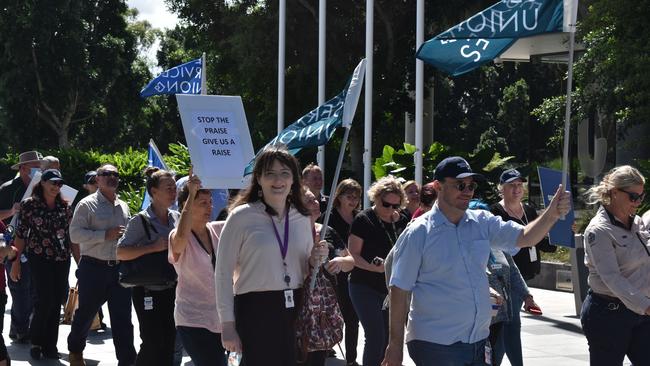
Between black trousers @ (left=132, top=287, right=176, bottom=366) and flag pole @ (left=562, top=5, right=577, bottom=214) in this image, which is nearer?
flag pole @ (left=562, top=5, right=577, bottom=214)

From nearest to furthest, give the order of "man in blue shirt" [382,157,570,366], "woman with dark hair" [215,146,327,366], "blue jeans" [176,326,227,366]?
"man in blue shirt" [382,157,570,366] < "woman with dark hair" [215,146,327,366] < "blue jeans" [176,326,227,366]

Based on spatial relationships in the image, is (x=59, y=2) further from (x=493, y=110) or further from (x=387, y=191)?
(x=387, y=191)

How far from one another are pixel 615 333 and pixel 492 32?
2.17 metres

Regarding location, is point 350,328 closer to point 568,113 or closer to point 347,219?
point 347,219

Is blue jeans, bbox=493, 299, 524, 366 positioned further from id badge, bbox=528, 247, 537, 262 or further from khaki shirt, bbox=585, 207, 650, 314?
khaki shirt, bbox=585, 207, 650, 314

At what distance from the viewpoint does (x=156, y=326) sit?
7.90 m

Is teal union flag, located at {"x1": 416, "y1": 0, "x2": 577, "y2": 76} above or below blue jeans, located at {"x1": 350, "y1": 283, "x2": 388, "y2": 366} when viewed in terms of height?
above

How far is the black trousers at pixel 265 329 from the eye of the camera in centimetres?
582

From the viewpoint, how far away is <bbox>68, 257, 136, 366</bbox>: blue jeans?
961 centimetres

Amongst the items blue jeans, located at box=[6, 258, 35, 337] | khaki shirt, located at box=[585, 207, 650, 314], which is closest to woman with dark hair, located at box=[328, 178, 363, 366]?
khaki shirt, located at box=[585, 207, 650, 314]

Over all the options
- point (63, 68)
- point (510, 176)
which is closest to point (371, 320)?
point (510, 176)

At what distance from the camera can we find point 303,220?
609cm

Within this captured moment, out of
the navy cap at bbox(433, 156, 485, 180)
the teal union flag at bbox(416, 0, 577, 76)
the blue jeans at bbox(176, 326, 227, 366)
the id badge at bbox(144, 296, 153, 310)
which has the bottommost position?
the blue jeans at bbox(176, 326, 227, 366)

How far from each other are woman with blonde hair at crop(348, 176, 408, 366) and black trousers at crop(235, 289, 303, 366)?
9.91 ft
